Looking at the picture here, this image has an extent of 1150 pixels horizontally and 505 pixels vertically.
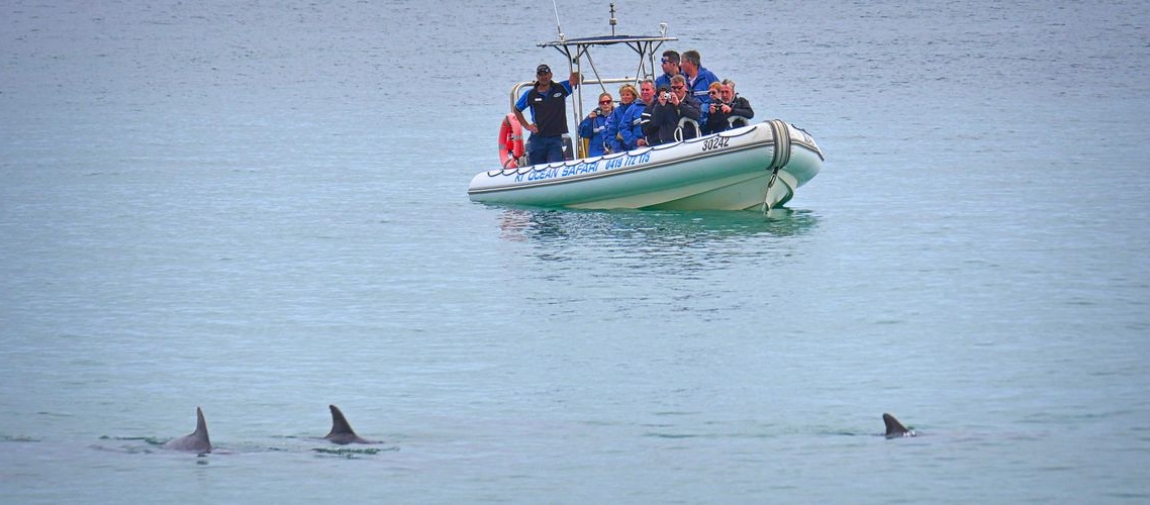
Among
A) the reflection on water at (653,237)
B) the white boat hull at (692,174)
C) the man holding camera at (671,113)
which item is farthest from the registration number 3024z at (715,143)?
the reflection on water at (653,237)

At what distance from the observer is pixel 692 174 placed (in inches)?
880

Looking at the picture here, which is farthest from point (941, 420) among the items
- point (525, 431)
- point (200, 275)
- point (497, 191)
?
point (497, 191)

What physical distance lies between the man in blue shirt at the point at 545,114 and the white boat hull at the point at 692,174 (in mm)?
287

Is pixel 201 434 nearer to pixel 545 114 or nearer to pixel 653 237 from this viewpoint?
pixel 653 237

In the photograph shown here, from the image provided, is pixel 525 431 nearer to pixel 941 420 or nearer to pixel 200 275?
pixel 941 420

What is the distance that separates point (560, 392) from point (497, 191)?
10.7 meters

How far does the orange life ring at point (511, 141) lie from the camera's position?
24.0 metres

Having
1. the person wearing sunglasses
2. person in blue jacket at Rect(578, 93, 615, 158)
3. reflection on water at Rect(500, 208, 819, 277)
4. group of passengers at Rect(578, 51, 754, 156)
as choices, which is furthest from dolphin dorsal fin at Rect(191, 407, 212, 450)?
person in blue jacket at Rect(578, 93, 615, 158)

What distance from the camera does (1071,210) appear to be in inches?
989

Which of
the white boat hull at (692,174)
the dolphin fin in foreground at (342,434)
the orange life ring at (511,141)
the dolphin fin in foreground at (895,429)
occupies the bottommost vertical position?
the dolphin fin in foreground at (895,429)

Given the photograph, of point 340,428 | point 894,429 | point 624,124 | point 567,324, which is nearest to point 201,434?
point 340,428

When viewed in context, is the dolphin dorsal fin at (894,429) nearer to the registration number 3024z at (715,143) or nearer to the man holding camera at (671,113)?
the registration number 3024z at (715,143)

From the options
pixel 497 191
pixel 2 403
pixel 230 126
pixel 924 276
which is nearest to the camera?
pixel 2 403

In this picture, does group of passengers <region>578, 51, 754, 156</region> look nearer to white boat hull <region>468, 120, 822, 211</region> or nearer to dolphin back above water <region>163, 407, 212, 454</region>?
white boat hull <region>468, 120, 822, 211</region>
